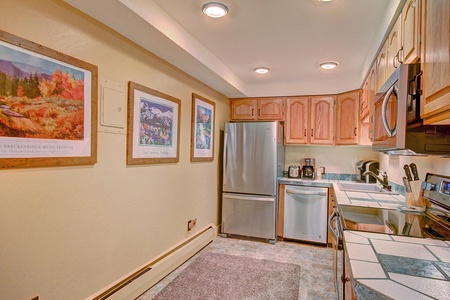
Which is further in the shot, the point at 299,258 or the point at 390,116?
the point at 299,258

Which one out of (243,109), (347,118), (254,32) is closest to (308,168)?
(347,118)

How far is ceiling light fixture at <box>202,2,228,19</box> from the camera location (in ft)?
5.95

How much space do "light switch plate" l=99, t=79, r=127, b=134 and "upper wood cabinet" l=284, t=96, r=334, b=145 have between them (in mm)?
2526

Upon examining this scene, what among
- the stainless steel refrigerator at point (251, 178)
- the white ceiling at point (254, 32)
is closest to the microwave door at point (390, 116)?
the white ceiling at point (254, 32)

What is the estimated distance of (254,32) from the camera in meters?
2.23

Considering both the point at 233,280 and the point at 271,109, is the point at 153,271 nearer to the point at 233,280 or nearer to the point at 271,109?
the point at 233,280

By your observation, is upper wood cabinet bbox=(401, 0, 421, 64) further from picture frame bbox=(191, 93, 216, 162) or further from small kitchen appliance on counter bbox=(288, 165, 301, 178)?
small kitchen appliance on counter bbox=(288, 165, 301, 178)

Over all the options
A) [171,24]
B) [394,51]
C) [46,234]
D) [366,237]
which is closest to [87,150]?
[46,234]

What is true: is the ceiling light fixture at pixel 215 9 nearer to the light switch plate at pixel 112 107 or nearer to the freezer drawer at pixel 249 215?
the light switch plate at pixel 112 107

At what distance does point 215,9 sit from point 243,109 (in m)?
2.30

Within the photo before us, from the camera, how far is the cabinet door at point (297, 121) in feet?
12.5

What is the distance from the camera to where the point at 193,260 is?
294 centimetres

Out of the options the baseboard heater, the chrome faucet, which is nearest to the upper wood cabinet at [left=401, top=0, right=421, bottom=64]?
the chrome faucet

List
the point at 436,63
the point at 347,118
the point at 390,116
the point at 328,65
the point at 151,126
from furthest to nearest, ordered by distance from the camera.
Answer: the point at 347,118
the point at 328,65
the point at 151,126
the point at 390,116
the point at 436,63
